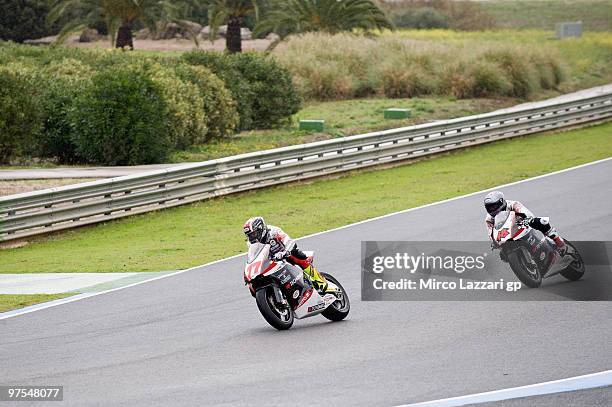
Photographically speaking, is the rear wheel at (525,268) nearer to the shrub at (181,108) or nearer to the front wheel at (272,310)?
the front wheel at (272,310)

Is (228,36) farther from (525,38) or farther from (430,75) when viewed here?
(525,38)

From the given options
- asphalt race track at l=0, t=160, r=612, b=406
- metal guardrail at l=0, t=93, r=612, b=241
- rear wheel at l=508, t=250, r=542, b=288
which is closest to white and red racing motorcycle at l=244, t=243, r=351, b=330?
asphalt race track at l=0, t=160, r=612, b=406

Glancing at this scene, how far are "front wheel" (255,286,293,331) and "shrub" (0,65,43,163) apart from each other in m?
18.9

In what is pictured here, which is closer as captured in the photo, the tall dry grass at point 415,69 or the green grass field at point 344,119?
the green grass field at point 344,119

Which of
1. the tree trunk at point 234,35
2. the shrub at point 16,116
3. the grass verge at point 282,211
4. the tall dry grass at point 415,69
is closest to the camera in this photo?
the grass verge at point 282,211

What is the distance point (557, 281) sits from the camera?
14.6 metres

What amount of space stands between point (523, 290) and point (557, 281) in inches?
25.1

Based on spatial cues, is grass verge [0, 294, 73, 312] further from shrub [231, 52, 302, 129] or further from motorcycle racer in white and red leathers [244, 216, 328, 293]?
shrub [231, 52, 302, 129]

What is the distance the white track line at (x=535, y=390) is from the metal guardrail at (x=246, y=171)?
13090 millimetres

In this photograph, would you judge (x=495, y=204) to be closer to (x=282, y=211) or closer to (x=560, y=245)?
(x=560, y=245)

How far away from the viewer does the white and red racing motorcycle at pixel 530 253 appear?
1374 cm

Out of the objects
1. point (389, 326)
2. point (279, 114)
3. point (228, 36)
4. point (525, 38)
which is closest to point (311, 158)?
point (279, 114)

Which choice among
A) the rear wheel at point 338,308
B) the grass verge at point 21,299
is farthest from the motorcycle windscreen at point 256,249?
the grass verge at point 21,299

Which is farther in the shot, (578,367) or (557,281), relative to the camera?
(557,281)
